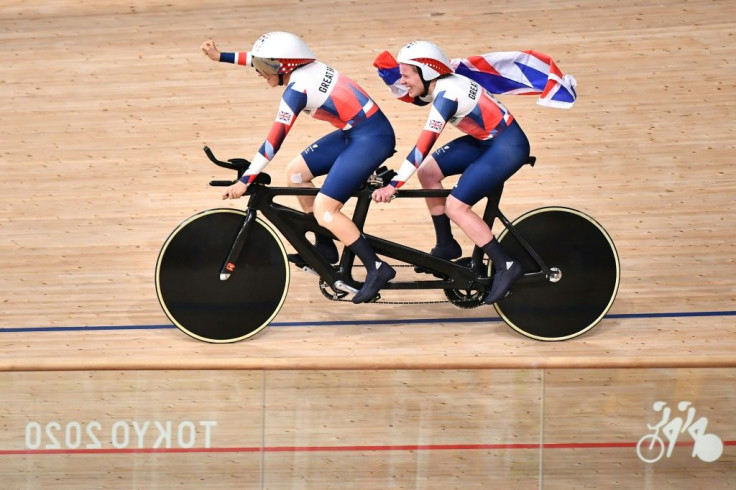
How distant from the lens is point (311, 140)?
19.2 feet

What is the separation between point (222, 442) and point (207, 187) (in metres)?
2.17

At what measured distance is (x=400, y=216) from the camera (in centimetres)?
553

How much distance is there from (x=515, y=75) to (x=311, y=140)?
1.58 meters

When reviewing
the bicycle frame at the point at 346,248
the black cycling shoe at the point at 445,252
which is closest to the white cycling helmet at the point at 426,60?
the bicycle frame at the point at 346,248

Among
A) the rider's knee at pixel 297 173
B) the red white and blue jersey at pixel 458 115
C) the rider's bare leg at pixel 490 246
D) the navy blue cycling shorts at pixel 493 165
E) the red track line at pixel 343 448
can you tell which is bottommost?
the red track line at pixel 343 448

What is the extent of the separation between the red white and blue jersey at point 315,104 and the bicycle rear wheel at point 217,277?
0.93 ft

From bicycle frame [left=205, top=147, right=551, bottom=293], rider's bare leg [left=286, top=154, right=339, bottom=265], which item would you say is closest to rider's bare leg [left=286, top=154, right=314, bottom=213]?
rider's bare leg [left=286, top=154, right=339, bottom=265]

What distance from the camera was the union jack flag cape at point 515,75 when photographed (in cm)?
450

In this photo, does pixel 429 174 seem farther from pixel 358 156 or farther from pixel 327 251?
pixel 327 251

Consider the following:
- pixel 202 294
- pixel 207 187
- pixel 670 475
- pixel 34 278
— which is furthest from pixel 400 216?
pixel 670 475

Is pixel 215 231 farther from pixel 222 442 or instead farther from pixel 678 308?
pixel 678 308

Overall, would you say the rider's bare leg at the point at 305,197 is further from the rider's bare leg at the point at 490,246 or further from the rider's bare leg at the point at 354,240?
the rider's bare leg at the point at 490,246

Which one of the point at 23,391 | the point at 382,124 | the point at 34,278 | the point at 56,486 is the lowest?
the point at 34,278

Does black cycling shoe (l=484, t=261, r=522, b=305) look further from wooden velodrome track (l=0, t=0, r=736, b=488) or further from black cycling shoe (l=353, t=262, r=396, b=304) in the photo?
black cycling shoe (l=353, t=262, r=396, b=304)
